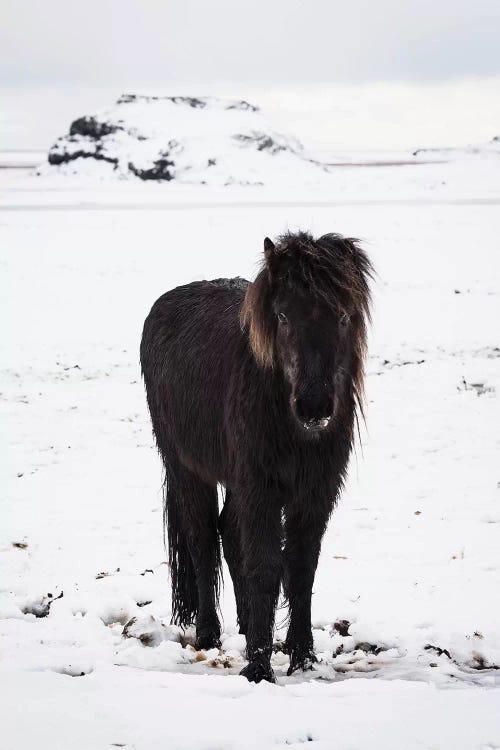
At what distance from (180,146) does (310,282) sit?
54163 mm

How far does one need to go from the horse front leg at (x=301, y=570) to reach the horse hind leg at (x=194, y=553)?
2.26 feet

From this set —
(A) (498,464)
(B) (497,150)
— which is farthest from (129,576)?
(B) (497,150)

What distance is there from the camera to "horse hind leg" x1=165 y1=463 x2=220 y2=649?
486cm

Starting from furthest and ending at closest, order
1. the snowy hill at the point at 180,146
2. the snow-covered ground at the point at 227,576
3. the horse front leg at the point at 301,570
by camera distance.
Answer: the snowy hill at the point at 180,146, the horse front leg at the point at 301,570, the snow-covered ground at the point at 227,576

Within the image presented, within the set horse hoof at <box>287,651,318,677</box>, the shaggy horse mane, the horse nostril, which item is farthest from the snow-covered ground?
the shaggy horse mane

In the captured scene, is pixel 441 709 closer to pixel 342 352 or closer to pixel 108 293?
pixel 342 352

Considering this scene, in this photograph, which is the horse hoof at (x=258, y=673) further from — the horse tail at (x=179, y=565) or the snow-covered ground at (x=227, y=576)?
the horse tail at (x=179, y=565)

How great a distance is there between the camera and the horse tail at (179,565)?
16.5 feet

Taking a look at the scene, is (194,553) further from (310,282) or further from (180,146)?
(180,146)

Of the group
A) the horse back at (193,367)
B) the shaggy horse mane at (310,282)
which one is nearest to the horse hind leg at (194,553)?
the horse back at (193,367)

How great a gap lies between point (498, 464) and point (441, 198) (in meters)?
29.8

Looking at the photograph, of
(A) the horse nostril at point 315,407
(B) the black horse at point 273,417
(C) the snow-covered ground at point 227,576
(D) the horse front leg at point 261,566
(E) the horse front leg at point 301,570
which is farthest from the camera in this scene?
(E) the horse front leg at point 301,570

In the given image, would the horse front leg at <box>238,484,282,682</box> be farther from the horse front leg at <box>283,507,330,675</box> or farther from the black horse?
the horse front leg at <box>283,507,330,675</box>

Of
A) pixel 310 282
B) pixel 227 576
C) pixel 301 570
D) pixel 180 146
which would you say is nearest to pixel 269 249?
pixel 310 282
